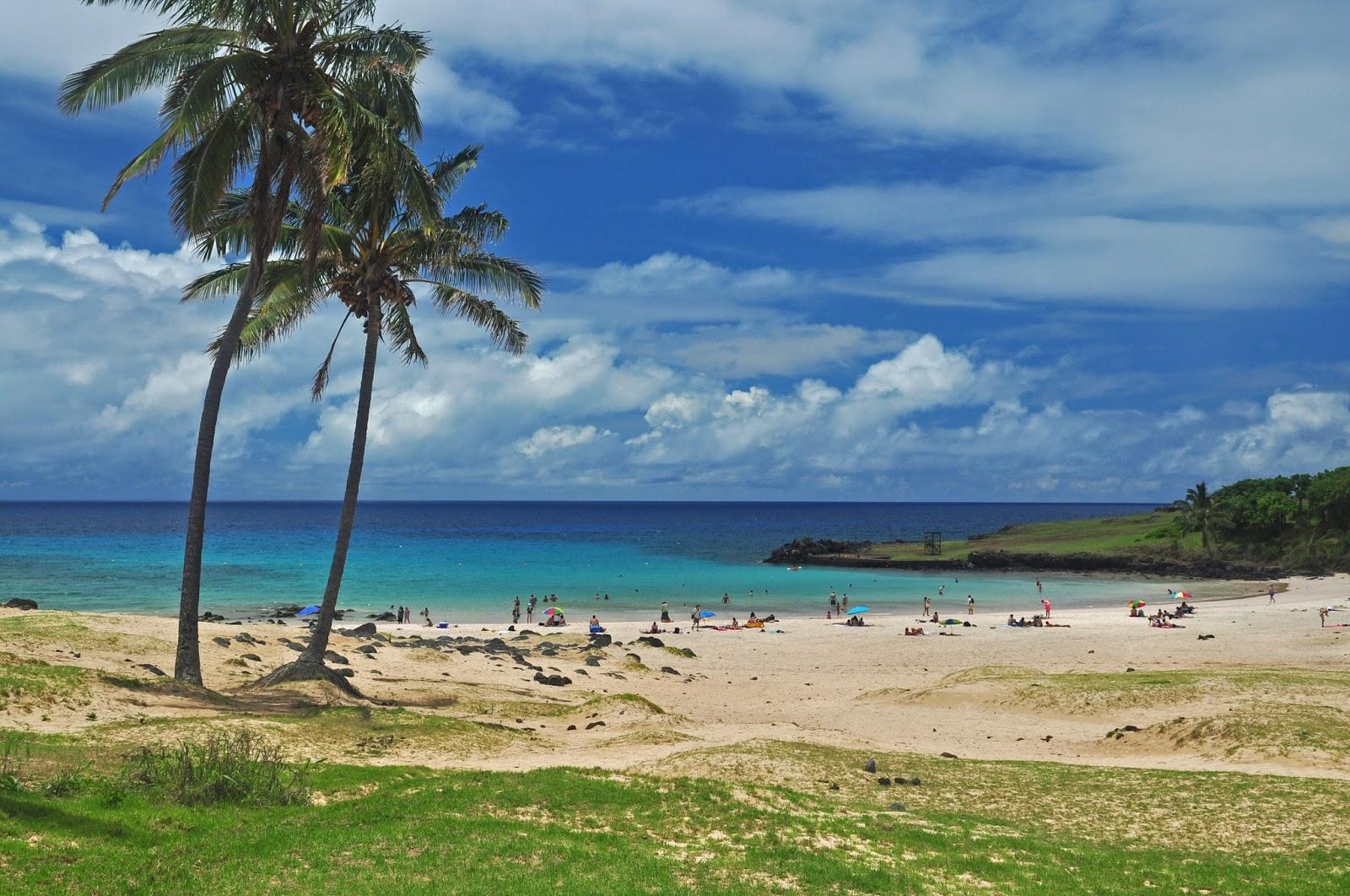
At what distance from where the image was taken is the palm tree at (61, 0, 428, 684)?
18781mm

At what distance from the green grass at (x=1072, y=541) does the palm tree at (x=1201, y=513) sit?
1.81 metres

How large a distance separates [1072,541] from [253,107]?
386 feet

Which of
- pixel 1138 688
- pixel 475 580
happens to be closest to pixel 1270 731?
pixel 1138 688

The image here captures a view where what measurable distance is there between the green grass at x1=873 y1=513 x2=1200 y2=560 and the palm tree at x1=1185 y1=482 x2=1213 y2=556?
1815 mm

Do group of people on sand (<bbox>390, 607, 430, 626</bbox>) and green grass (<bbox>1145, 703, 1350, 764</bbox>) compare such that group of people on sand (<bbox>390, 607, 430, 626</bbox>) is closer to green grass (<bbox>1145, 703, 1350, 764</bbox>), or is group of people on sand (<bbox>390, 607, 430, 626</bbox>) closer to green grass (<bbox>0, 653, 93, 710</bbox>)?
green grass (<bbox>0, 653, 93, 710</bbox>)

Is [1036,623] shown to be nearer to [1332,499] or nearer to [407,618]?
[407,618]

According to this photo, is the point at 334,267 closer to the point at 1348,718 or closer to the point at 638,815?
the point at 638,815

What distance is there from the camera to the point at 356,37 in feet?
65.3

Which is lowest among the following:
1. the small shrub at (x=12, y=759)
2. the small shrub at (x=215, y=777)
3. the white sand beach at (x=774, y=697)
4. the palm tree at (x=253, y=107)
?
the white sand beach at (x=774, y=697)

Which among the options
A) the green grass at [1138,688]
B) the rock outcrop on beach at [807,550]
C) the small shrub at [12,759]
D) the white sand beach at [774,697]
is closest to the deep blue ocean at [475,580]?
the rock outcrop on beach at [807,550]

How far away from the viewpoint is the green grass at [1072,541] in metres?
108

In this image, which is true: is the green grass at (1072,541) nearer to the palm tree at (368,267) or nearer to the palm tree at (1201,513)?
the palm tree at (1201,513)

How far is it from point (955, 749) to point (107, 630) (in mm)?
23713

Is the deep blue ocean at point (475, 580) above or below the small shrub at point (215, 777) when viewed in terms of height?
below
